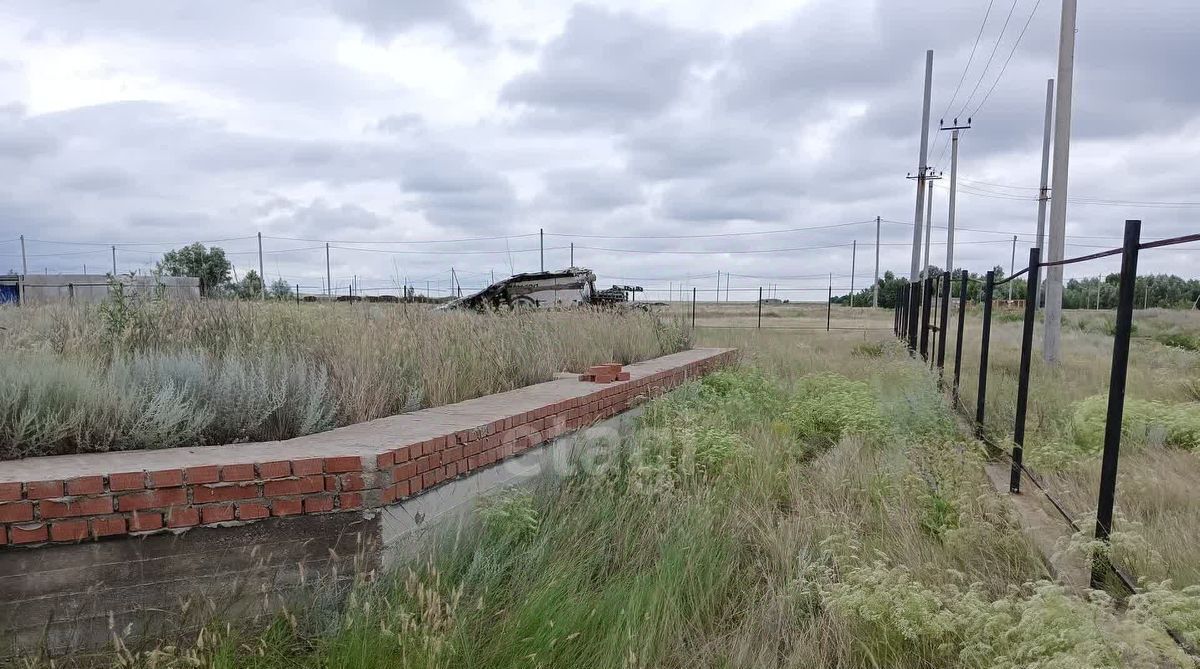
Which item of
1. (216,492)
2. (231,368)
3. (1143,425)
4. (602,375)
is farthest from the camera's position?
(602,375)

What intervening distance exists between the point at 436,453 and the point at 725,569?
1.53 m

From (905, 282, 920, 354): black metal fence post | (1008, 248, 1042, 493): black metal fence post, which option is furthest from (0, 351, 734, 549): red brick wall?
(905, 282, 920, 354): black metal fence post

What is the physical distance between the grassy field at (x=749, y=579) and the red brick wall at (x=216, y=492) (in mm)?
359

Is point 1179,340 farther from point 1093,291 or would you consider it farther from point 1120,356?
point 1093,291

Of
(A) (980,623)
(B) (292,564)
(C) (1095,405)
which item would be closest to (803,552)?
(A) (980,623)

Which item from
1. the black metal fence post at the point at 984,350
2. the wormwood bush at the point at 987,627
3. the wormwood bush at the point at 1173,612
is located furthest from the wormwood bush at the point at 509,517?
the black metal fence post at the point at 984,350

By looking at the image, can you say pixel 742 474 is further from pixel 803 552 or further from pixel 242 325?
pixel 242 325

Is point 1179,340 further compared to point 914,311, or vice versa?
point 1179,340

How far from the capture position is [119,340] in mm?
4758

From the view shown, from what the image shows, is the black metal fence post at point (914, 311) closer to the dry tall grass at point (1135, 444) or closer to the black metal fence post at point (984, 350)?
the dry tall grass at point (1135, 444)

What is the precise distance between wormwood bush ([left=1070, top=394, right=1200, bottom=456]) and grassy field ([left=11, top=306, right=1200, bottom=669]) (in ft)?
0.30

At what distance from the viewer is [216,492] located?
2.77 m

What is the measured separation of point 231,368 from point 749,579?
309 centimetres

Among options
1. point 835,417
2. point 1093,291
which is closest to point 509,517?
point 835,417
